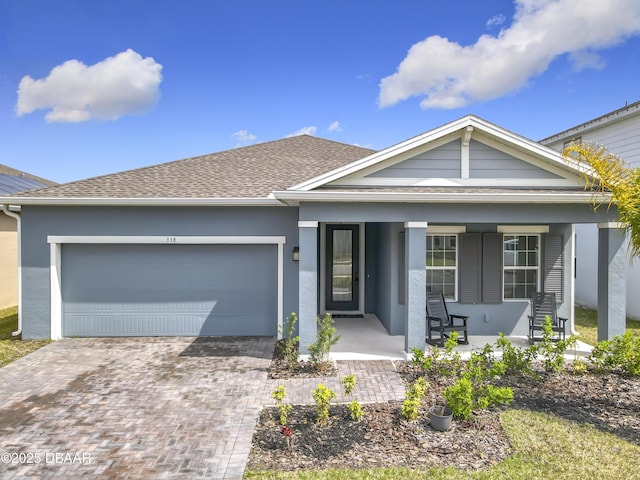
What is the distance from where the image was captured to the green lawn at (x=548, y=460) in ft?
12.5

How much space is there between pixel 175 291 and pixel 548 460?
7.56 metres

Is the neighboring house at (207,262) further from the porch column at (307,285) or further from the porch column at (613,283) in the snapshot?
the porch column at (613,283)

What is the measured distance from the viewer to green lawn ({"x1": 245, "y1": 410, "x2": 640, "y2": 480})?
3.80 metres

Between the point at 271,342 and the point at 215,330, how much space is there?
1430mm

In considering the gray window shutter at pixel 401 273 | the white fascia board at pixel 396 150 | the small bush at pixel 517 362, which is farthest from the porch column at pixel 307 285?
the small bush at pixel 517 362

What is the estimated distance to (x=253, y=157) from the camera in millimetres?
11719

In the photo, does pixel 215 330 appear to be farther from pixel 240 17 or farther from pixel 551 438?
pixel 240 17

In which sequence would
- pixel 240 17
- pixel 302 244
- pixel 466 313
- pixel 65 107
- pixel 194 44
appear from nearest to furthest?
pixel 302 244 < pixel 466 313 < pixel 240 17 < pixel 194 44 < pixel 65 107

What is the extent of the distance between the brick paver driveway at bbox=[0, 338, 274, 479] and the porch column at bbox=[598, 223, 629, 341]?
6.44m

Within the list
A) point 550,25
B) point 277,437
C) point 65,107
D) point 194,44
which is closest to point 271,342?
point 277,437

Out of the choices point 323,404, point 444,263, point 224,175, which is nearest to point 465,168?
point 444,263

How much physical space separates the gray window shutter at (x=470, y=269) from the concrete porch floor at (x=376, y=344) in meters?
0.95

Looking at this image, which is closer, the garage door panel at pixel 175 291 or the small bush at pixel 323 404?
the small bush at pixel 323 404

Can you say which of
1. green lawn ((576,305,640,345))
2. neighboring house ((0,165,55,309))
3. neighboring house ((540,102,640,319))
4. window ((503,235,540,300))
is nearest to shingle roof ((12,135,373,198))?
neighboring house ((0,165,55,309))
